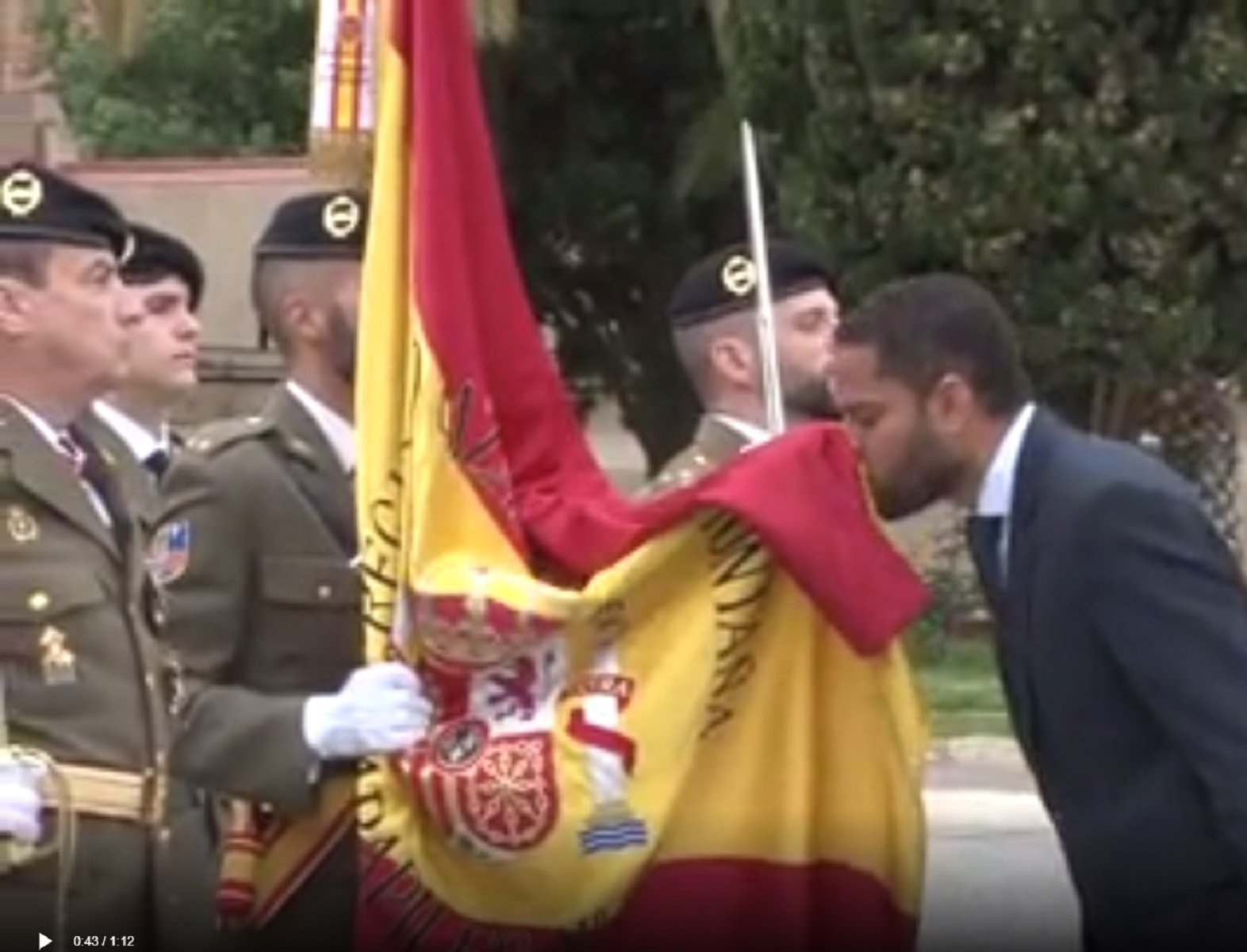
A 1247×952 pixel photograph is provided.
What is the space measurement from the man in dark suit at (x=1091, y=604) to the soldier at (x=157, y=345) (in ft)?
7.82

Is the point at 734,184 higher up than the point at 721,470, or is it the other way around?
the point at 721,470

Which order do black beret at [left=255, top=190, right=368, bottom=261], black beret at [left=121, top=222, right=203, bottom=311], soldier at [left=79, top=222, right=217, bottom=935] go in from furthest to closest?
1. black beret at [left=121, top=222, right=203, bottom=311]
2. soldier at [left=79, top=222, right=217, bottom=935]
3. black beret at [left=255, top=190, right=368, bottom=261]

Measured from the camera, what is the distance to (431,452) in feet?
17.3

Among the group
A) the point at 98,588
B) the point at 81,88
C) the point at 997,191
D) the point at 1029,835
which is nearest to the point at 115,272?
the point at 98,588

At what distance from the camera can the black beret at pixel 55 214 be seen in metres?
5.34

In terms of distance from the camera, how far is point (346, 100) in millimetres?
5863

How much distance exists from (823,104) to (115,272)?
9327mm

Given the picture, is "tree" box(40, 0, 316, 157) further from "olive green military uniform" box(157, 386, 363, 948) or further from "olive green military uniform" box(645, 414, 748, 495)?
"olive green military uniform" box(157, 386, 363, 948)

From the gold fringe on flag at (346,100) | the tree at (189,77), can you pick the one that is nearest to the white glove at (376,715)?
the gold fringe on flag at (346,100)

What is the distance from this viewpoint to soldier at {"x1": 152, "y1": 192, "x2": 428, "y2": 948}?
531 cm

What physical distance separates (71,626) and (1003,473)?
52.0 inches

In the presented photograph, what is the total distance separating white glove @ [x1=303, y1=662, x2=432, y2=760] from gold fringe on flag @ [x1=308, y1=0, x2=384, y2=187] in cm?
101

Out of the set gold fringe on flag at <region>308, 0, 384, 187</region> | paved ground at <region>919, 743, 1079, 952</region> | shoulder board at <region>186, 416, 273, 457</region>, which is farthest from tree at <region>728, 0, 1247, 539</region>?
shoulder board at <region>186, 416, 273, 457</region>

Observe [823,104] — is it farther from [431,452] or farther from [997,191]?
[431,452]
